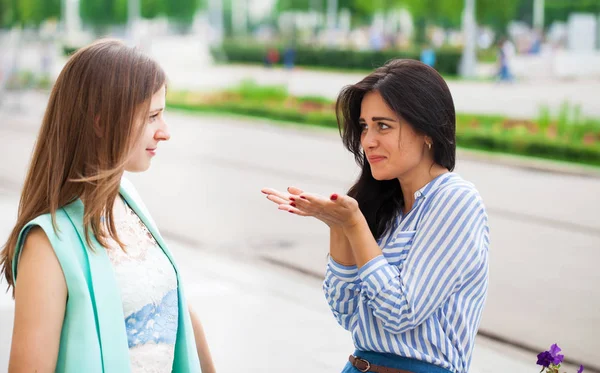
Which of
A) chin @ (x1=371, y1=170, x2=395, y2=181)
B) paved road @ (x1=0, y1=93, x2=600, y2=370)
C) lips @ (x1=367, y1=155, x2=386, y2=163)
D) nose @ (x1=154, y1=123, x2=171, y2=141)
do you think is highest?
nose @ (x1=154, y1=123, x2=171, y2=141)

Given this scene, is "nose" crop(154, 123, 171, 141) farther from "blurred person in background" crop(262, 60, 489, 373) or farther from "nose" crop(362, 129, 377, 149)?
"nose" crop(362, 129, 377, 149)

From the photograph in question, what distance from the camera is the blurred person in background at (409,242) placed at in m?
2.27

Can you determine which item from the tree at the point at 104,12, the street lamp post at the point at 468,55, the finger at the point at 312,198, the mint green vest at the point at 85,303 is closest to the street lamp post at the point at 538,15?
the street lamp post at the point at 468,55

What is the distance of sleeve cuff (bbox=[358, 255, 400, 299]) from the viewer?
2.25 meters

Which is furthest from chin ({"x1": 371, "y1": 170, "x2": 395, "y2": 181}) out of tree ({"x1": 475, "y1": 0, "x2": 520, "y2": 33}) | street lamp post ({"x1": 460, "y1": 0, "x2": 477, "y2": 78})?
tree ({"x1": 475, "y1": 0, "x2": 520, "y2": 33})

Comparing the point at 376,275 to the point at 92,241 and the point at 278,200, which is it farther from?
the point at 92,241

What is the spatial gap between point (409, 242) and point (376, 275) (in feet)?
0.55

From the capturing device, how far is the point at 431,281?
2271 millimetres

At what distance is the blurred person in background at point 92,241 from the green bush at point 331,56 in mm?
26594

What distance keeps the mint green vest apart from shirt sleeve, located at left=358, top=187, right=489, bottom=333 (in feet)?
1.97

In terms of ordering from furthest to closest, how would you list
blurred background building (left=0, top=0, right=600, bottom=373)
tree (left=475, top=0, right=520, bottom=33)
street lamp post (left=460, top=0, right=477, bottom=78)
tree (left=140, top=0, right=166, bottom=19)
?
tree (left=140, top=0, right=166, bottom=19) → tree (left=475, top=0, right=520, bottom=33) → street lamp post (left=460, top=0, right=477, bottom=78) → blurred background building (left=0, top=0, right=600, bottom=373)

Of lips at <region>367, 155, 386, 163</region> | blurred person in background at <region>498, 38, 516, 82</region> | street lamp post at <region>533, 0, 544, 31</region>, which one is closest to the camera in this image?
lips at <region>367, 155, 386, 163</region>

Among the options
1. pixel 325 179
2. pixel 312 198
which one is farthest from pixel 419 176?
pixel 325 179

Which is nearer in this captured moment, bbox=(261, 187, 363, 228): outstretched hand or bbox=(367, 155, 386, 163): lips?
bbox=(261, 187, 363, 228): outstretched hand
